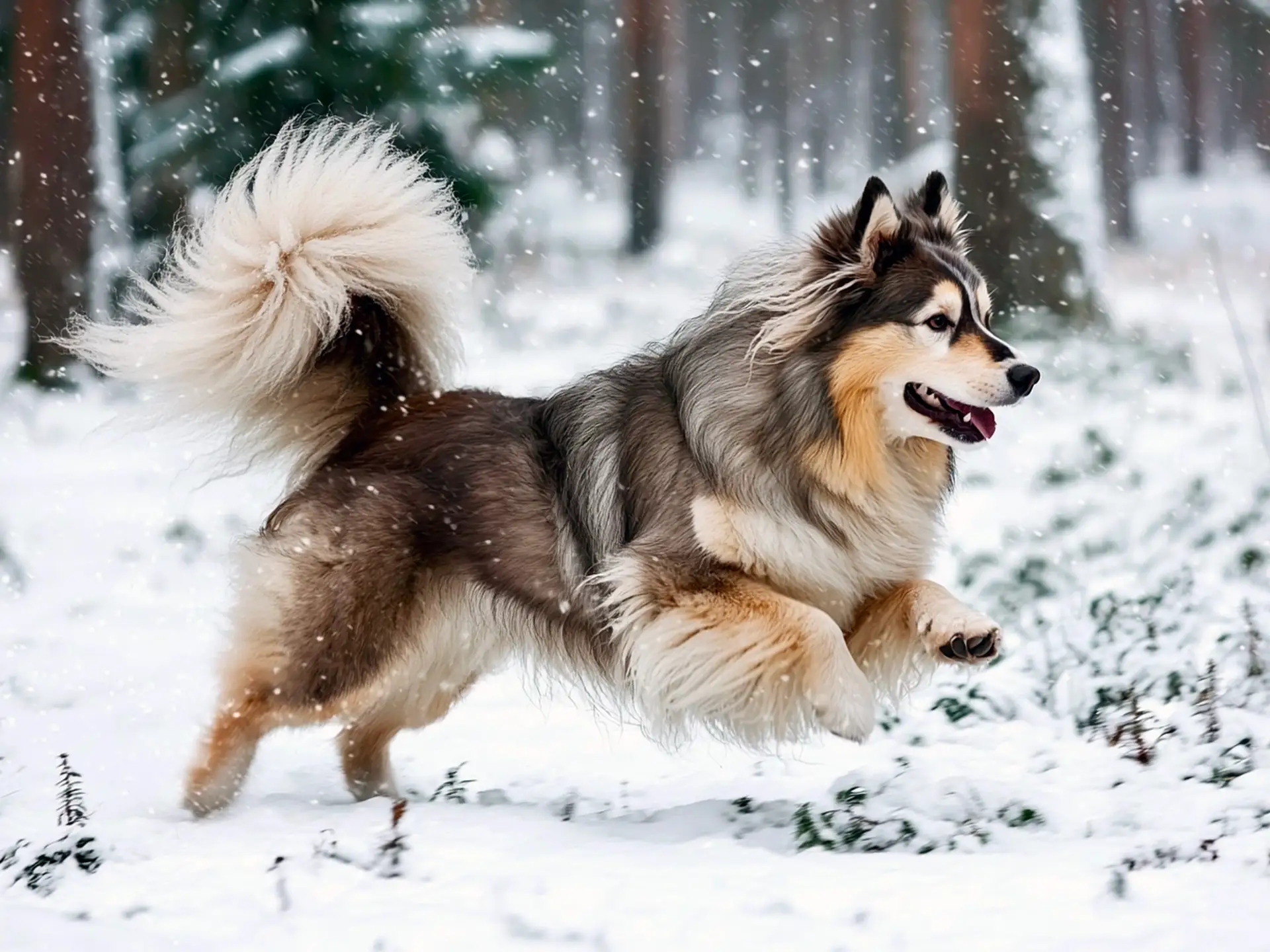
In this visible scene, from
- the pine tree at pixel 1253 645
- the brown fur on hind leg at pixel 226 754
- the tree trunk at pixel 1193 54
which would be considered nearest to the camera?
the brown fur on hind leg at pixel 226 754

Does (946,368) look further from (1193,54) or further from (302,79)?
(1193,54)

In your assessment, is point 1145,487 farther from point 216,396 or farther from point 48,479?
point 48,479

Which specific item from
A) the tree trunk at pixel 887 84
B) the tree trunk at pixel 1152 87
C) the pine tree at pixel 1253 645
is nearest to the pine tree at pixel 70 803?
the pine tree at pixel 1253 645

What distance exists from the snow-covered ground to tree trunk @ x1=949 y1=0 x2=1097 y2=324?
84cm

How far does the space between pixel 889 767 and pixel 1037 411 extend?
5.24 meters

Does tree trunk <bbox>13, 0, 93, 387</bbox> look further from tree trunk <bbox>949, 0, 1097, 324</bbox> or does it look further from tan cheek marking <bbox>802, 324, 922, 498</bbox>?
tan cheek marking <bbox>802, 324, 922, 498</bbox>

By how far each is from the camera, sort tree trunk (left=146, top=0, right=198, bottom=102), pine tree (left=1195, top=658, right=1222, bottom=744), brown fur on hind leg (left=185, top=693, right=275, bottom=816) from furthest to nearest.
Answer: tree trunk (left=146, top=0, right=198, bottom=102) < brown fur on hind leg (left=185, top=693, right=275, bottom=816) < pine tree (left=1195, top=658, right=1222, bottom=744)

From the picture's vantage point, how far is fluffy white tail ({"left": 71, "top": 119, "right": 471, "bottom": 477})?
4285mm

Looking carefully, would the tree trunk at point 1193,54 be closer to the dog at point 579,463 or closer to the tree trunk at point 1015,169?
the tree trunk at point 1015,169

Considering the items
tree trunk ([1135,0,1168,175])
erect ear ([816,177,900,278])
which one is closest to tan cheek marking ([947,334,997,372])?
erect ear ([816,177,900,278])

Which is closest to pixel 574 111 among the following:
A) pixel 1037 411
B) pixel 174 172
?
pixel 174 172

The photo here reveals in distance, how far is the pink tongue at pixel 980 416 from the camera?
3.95 m

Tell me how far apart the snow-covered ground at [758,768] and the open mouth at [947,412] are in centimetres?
103

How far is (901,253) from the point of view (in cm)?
402
